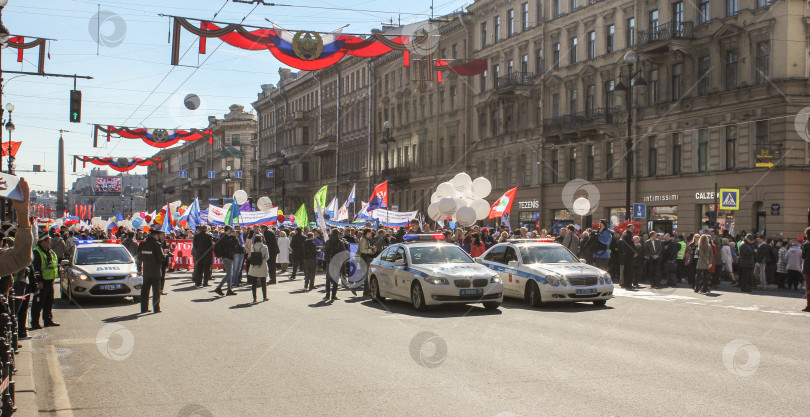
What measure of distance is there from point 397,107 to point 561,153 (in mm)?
25482

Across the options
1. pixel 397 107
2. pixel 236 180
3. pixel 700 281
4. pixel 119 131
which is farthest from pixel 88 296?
pixel 236 180

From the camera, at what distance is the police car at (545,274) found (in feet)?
55.6

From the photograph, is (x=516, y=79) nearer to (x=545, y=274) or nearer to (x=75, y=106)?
(x=75, y=106)

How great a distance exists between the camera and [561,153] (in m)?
46.5

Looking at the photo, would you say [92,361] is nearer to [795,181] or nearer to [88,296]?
[88,296]

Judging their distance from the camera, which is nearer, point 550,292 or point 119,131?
point 550,292

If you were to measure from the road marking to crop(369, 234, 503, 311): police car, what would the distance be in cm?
741

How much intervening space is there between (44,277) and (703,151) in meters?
30.1

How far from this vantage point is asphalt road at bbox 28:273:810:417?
7.57 m

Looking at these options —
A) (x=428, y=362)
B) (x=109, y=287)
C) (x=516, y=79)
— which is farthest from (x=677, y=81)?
(x=428, y=362)

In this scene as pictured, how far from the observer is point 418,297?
16.4 metres

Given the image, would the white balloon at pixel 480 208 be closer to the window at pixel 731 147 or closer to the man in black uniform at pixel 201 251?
the man in black uniform at pixel 201 251

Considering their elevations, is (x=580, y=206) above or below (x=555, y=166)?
below

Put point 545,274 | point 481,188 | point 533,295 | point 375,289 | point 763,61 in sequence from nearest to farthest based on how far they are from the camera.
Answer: point 545,274, point 533,295, point 375,289, point 481,188, point 763,61
